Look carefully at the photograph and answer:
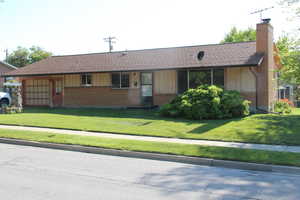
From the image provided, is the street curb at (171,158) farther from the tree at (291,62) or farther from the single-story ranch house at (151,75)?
the single-story ranch house at (151,75)

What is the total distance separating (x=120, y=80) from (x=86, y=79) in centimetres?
290

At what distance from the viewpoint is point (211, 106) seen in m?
15.2

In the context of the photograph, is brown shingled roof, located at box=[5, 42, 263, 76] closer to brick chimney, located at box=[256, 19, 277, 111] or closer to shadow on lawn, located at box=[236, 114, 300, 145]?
brick chimney, located at box=[256, 19, 277, 111]

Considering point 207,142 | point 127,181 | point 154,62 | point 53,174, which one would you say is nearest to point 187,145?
point 207,142

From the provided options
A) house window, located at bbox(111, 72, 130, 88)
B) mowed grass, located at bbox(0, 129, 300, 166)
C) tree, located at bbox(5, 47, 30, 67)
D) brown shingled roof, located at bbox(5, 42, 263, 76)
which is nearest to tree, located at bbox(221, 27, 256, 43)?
brown shingled roof, located at bbox(5, 42, 263, 76)

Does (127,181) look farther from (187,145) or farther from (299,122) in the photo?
(299,122)

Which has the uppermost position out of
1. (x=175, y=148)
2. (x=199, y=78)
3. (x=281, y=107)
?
(x=199, y=78)

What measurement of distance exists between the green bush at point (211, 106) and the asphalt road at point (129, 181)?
749 cm

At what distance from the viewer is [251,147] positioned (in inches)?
362

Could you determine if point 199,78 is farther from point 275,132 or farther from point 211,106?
point 275,132

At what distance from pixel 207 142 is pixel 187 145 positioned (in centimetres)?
104

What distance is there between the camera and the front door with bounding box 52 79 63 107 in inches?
926

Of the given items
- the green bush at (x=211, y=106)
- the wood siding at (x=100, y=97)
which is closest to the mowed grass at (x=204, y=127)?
the green bush at (x=211, y=106)

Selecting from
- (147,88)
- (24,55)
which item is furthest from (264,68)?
(24,55)
